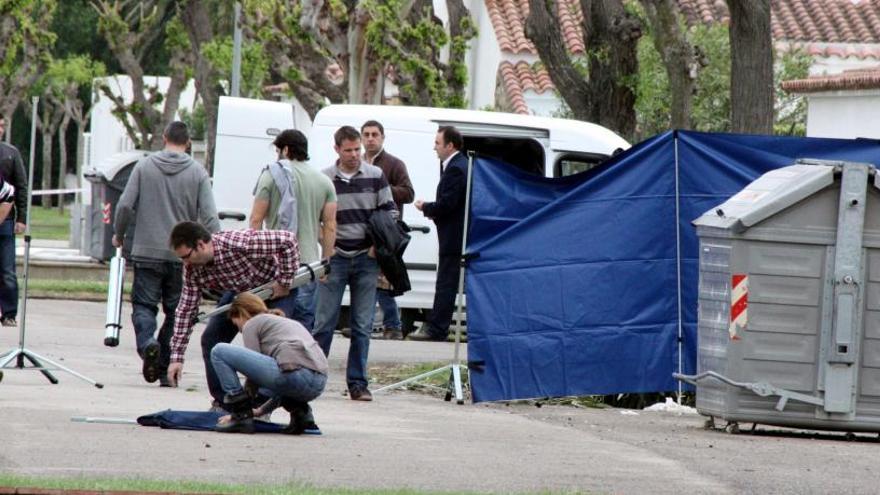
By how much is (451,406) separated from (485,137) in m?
5.08

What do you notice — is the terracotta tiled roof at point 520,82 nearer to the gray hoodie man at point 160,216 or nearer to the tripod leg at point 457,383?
the tripod leg at point 457,383

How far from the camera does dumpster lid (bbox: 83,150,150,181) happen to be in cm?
2417

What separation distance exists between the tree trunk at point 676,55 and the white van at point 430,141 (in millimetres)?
1608

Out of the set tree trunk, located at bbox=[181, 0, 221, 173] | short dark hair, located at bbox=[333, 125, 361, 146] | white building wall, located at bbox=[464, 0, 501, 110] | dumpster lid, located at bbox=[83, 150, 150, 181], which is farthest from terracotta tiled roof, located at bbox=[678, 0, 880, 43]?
short dark hair, located at bbox=[333, 125, 361, 146]

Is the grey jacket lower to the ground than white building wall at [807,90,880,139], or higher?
lower

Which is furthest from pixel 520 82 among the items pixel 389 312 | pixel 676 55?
pixel 389 312

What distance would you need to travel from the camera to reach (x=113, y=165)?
24609mm

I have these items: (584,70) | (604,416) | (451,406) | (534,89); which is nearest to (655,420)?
(604,416)

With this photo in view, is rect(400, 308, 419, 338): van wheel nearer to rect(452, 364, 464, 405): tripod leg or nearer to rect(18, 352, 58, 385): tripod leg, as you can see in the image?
rect(452, 364, 464, 405): tripod leg

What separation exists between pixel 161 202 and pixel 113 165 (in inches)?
476

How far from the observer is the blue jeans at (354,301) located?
12.5 m

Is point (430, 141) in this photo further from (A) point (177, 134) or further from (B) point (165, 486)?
(B) point (165, 486)

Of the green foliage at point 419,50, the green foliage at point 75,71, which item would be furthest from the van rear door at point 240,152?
the green foliage at point 75,71

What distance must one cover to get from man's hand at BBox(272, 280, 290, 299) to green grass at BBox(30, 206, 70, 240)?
78.9 ft
